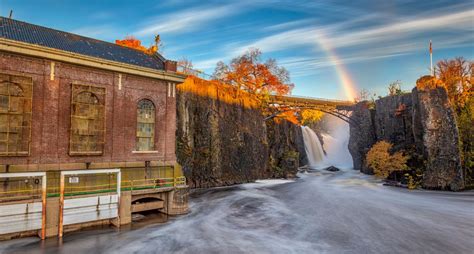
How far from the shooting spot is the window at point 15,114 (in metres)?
15.3

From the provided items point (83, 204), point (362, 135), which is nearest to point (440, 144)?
point (362, 135)

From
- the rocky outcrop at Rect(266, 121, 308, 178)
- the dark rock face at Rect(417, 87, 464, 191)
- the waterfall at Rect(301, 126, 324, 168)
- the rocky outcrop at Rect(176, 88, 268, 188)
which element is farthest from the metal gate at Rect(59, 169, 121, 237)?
the waterfall at Rect(301, 126, 324, 168)

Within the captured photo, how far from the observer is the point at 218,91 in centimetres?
3891

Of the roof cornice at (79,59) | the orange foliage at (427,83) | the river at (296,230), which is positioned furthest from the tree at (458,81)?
the roof cornice at (79,59)

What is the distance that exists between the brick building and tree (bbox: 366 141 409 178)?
1232 inches

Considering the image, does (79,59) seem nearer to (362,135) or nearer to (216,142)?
(216,142)

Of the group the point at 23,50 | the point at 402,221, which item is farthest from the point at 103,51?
the point at 402,221

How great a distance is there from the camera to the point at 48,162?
53.8ft

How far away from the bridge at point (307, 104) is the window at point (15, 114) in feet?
119

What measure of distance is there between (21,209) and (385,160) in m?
40.5

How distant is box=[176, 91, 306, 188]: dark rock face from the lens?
110 ft

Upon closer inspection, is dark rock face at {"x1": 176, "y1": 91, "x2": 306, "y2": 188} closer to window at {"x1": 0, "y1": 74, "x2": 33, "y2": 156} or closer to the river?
the river

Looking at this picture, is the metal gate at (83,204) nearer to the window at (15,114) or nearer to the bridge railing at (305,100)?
the window at (15,114)

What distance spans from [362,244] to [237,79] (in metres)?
34.7
